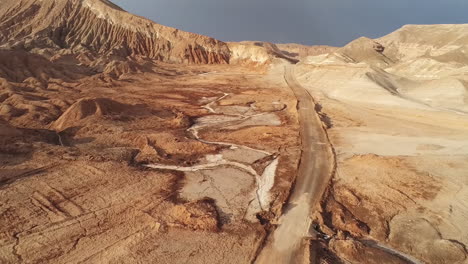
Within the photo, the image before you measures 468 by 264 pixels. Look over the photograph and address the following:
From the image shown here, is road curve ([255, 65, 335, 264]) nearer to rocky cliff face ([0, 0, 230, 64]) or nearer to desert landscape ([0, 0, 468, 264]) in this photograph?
desert landscape ([0, 0, 468, 264])

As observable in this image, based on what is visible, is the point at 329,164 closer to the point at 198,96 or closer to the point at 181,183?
the point at 181,183

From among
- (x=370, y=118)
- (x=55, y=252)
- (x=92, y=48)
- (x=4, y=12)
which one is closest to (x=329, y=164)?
(x=370, y=118)

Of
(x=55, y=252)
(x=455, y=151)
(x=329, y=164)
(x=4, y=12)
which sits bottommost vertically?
(x=55, y=252)

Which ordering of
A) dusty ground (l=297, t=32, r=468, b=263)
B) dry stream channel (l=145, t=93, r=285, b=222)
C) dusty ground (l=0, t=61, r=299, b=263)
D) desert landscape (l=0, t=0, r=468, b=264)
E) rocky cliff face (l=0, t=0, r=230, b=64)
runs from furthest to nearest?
rocky cliff face (l=0, t=0, r=230, b=64)
dry stream channel (l=145, t=93, r=285, b=222)
dusty ground (l=297, t=32, r=468, b=263)
desert landscape (l=0, t=0, r=468, b=264)
dusty ground (l=0, t=61, r=299, b=263)

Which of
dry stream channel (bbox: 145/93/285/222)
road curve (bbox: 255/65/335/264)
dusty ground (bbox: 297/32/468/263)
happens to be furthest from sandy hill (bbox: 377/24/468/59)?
dry stream channel (bbox: 145/93/285/222)

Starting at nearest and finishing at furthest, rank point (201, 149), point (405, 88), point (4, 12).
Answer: point (201, 149)
point (405, 88)
point (4, 12)

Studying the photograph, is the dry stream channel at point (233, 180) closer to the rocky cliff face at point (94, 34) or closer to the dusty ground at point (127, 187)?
the dusty ground at point (127, 187)

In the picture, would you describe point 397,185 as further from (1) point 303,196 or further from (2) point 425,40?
(2) point 425,40
